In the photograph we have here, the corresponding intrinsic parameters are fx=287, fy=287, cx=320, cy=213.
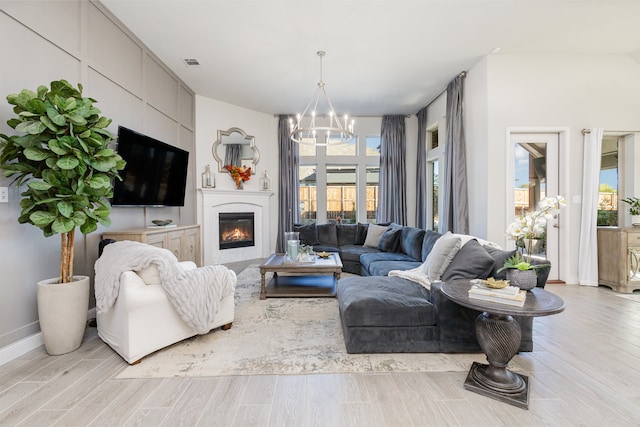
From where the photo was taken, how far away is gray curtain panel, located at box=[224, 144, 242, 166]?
5816 mm

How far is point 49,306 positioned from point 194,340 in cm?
105

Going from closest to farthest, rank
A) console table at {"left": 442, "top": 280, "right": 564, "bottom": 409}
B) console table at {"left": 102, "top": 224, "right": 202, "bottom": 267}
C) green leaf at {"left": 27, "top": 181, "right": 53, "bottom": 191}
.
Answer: console table at {"left": 442, "top": 280, "right": 564, "bottom": 409} → green leaf at {"left": 27, "top": 181, "right": 53, "bottom": 191} → console table at {"left": 102, "top": 224, "right": 202, "bottom": 267}

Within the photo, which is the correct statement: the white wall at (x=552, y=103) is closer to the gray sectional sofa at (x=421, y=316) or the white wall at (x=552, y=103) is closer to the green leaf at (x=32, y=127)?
the gray sectional sofa at (x=421, y=316)

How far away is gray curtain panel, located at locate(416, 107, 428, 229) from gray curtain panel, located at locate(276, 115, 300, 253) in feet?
8.82

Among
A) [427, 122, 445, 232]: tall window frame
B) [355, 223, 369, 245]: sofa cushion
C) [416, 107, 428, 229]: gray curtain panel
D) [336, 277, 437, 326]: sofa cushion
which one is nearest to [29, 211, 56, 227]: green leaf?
[336, 277, 437, 326]: sofa cushion

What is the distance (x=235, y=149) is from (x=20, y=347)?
4463 mm

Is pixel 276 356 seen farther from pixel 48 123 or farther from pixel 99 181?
pixel 48 123

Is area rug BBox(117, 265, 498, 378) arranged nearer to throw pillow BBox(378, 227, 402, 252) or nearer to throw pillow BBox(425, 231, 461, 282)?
throw pillow BBox(425, 231, 461, 282)

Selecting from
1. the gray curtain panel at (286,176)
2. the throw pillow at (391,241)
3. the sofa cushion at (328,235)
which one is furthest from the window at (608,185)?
the gray curtain panel at (286,176)

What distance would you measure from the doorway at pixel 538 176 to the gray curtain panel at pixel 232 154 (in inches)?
189

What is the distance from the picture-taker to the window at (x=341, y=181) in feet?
21.8

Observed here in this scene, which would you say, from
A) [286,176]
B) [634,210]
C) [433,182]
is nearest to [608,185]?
[634,210]

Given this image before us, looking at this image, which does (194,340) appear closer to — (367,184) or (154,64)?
(154,64)

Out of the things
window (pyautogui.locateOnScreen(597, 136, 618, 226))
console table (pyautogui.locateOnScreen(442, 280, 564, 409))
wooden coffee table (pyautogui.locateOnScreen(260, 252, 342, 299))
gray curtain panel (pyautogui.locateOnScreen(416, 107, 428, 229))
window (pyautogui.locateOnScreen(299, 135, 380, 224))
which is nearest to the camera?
console table (pyautogui.locateOnScreen(442, 280, 564, 409))
